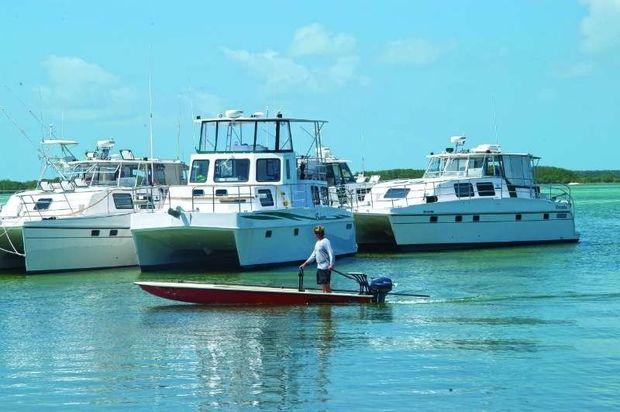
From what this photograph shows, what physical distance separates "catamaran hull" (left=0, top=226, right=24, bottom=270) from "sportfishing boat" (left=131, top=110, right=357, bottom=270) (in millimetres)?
3763

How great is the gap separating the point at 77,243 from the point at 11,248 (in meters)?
2.52

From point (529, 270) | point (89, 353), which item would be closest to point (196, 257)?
point (529, 270)

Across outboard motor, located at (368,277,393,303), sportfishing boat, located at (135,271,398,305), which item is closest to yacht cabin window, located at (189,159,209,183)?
sportfishing boat, located at (135,271,398,305)

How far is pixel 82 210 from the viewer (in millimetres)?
34188

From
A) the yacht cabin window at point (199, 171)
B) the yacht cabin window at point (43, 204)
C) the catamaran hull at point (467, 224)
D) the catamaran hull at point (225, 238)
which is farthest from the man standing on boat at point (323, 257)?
the catamaran hull at point (467, 224)

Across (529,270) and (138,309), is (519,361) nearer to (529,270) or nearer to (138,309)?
(138,309)

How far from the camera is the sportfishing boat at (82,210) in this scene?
108 feet

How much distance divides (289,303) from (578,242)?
937 inches

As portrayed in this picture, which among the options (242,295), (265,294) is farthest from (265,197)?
(265,294)

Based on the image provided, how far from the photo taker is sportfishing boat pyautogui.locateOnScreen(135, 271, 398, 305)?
75.3ft

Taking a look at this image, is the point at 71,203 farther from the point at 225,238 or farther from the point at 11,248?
the point at 225,238

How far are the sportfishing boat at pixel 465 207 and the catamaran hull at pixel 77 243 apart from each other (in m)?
10.1

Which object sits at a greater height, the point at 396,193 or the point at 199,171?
the point at 199,171

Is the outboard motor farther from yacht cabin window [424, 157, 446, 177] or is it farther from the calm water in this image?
yacht cabin window [424, 157, 446, 177]
